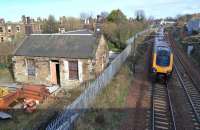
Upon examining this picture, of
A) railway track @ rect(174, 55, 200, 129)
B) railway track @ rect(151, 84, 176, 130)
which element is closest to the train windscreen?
railway track @ rect(151, 84, 176, 130)

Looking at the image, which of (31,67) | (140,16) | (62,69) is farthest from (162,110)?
(140,16)

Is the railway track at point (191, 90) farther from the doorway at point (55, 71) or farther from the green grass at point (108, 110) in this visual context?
the doorway at point (55, 71)

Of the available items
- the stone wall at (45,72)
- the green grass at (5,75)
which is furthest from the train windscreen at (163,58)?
the green grass at (5,75)

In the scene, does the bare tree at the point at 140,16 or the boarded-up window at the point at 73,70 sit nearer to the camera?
the boarded-up window at the point at 73,70

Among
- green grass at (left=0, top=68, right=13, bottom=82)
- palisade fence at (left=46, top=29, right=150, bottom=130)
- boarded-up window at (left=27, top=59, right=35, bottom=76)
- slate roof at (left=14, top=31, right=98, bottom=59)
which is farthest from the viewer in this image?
green grass at (left=0, top=68, right=13, bottom=82)

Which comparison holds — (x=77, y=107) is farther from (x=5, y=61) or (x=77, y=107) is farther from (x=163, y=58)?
(x=5, y=61)

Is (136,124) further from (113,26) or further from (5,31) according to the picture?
(5,31)

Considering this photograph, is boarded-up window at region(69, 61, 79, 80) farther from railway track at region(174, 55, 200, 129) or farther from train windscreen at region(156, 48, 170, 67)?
railway track at region(174, 55, 200, 129)

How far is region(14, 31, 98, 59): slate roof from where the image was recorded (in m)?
22.5

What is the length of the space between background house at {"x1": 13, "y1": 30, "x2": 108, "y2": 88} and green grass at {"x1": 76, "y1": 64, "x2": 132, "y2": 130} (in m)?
3.54

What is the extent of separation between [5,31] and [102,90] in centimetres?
4677

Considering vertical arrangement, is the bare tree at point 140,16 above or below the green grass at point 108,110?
above

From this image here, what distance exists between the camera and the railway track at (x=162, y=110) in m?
13.3

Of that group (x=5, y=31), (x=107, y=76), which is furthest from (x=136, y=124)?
(x=5, y=31)
